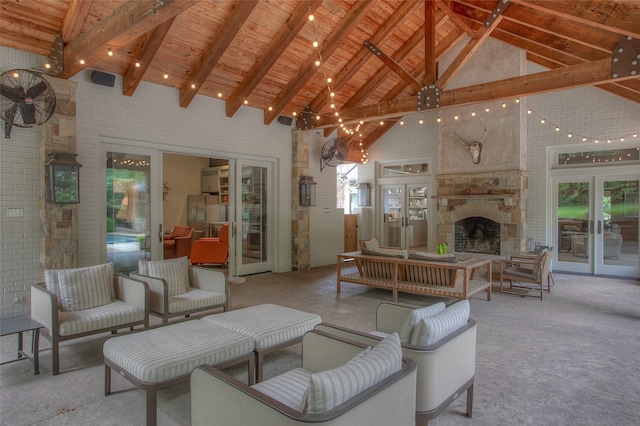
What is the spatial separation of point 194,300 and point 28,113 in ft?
9.83

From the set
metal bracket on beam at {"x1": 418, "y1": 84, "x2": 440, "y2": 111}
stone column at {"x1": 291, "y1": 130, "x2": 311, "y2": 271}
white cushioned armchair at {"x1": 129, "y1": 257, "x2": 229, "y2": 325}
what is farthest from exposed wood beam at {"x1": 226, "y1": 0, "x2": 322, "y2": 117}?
white cushioned armchair at {"x1": 129, "y1": 257, "x2": 229, "y2": 325}

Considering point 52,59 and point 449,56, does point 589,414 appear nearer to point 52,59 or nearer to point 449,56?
point 52,59

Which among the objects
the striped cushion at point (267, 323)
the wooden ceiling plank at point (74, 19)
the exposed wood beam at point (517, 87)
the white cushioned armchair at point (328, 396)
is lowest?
the striped cushion at point (267, 323)

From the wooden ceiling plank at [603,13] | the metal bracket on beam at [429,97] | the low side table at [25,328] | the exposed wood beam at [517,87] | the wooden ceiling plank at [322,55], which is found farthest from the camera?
the metal bracket on beam at [429,97]

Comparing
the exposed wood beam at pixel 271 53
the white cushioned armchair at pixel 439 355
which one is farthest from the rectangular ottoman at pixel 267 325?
the exposed wood beam at pixel 271 53

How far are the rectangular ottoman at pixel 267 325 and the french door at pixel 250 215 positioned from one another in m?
4.09

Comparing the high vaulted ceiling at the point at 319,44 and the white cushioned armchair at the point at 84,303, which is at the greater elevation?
the high vaulted ceiling at the point at 319,44

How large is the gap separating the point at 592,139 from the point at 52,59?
30.7ft

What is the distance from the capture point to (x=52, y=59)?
491 centimetres

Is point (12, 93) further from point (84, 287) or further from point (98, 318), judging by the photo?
point (98, 318)

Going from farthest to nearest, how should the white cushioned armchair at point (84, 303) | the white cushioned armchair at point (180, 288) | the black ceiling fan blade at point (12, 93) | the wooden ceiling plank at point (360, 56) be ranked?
the wooden ceiling plank at point (360, 56) → the black ceiling fan blade at point (12, 93) → the white cushioned armchair at point (180, 288) → the white cushioned armchair at point (84, 303)

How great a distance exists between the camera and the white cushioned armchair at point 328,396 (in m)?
1.53

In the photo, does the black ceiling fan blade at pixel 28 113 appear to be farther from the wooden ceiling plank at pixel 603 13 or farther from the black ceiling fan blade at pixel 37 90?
the wooden ceiling plank at pixel 603 13

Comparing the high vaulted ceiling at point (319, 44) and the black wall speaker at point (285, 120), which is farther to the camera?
the black wall speaker at point (285, 120)
